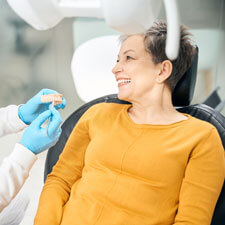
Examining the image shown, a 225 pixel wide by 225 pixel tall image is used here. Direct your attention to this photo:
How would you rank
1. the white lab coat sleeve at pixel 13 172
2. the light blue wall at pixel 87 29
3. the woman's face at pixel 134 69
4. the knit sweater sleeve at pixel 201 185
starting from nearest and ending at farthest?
→ the white lab coat sleeve at pixel 13 172, the knit sweater sleeve at pixel 201 185, the woman's face at pixel 134 69, the light blue wall at pixel 87 29

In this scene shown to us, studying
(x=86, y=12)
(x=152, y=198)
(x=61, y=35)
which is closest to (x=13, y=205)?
(x=152, y=198)

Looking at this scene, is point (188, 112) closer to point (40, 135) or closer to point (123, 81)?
point (123, 81)

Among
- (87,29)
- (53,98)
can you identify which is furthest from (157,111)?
(87,29)

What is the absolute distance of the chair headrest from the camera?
4.13ft

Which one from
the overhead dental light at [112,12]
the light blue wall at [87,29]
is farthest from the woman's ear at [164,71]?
the light blue wall at [87,29]

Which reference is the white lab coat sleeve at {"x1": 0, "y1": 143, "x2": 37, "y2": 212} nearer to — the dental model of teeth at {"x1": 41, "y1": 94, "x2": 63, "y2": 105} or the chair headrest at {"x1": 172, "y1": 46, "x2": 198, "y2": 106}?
the dental model of teeth at {"x1": 41, "y1": 94, "x2": 63, "y2": 105}

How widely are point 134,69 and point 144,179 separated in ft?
1.27

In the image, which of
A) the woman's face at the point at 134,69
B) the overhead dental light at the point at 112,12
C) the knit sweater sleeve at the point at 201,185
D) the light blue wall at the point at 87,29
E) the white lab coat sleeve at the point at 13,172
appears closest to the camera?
the overhead dental light at the point at 112,12

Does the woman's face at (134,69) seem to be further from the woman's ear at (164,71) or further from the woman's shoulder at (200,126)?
the woman's shoulder at (200,126)

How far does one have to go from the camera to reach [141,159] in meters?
1.15

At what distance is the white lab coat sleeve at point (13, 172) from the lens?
3.01 ft

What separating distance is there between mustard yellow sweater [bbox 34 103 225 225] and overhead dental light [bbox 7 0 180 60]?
0.60 m

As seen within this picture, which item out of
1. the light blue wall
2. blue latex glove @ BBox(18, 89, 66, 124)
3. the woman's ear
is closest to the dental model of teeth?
blue latex glove @ BBox(18, 89, 66, 124)

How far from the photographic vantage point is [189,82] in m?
1.28
